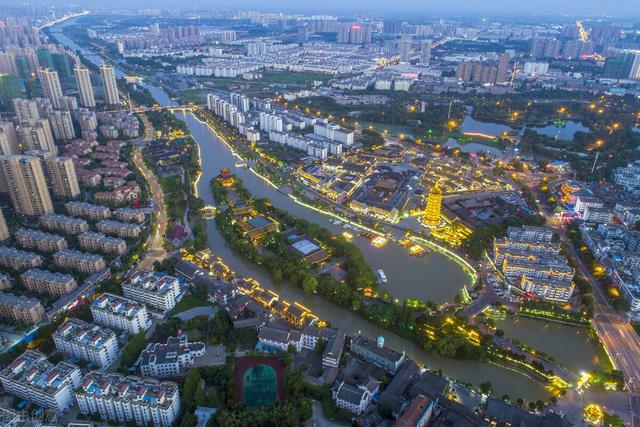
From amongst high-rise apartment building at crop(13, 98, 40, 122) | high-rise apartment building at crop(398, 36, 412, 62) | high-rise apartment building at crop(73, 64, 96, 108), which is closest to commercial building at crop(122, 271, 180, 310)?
high-rise apartment building at crop(13, 98, 40, 122)

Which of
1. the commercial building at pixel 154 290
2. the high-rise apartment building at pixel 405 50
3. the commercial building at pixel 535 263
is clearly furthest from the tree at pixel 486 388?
the high-rise apartment building at pixel 405 50

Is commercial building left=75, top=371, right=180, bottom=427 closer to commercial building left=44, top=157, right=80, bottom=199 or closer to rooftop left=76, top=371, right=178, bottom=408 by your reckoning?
rooftop left=76, top=371, right=178, bottom=408

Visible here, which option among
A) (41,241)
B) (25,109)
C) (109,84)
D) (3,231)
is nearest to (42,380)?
(41,241)

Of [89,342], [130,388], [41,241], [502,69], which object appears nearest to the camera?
[130,388]

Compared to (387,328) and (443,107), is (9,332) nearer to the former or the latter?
(387,328)

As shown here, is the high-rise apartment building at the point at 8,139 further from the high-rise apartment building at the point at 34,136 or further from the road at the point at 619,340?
the road at the point at 619,340

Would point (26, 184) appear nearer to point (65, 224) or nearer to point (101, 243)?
point (65, 224)

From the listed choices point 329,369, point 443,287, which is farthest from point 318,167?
point 329,369
